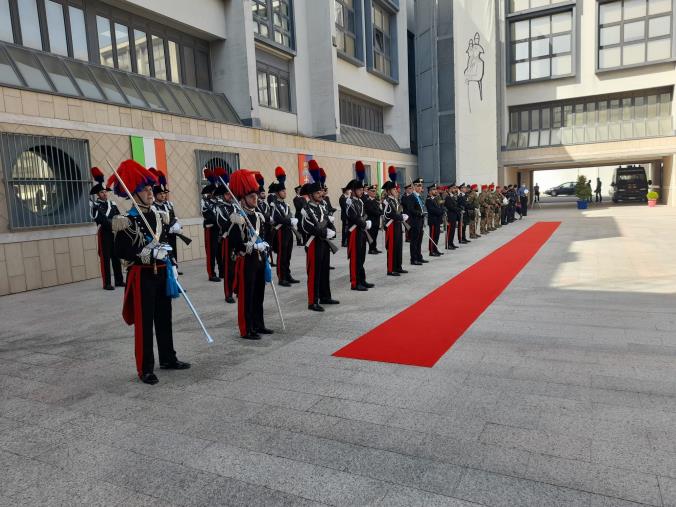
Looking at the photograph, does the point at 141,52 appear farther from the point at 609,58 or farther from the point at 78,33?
the point at 609,58

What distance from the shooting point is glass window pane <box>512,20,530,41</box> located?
31.2 metres

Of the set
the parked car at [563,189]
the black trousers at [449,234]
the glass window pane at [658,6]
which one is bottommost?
the black trousers at [449,234]

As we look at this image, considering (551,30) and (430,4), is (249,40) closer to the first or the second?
(430,4)

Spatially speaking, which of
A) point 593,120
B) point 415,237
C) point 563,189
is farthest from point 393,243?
point 563,189

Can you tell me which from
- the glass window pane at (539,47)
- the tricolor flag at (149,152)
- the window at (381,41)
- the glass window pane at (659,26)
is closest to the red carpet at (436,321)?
the tricolor flag at (149,152)

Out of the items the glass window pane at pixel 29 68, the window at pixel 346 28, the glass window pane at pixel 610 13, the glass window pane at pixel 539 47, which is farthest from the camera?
the glass window pane at pixel 539 47

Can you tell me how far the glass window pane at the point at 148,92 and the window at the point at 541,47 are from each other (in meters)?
25.4

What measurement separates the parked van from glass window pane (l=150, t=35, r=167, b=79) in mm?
29114

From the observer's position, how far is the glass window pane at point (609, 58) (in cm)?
2897

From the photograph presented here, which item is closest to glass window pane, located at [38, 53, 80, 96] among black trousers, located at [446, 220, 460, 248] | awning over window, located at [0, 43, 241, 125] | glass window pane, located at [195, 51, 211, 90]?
awning over window, located at [0, 43, 241, 125]

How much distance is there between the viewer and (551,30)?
30531 millimetres

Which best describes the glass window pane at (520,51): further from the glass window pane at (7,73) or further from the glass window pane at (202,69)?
the glass window pane at (7,73)

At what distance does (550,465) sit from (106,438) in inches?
120

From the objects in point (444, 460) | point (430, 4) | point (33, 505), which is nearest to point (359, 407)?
point (444, 460)
